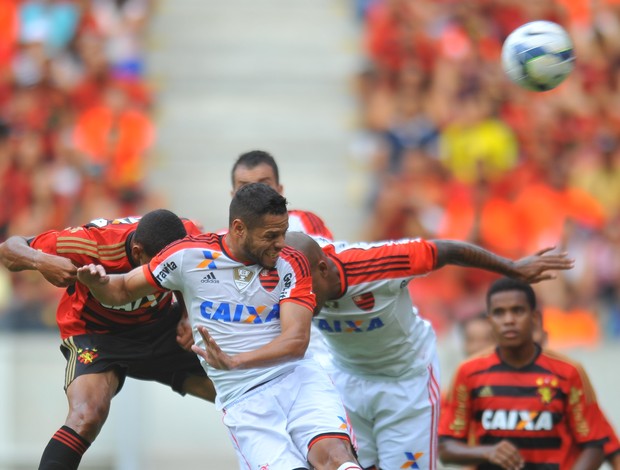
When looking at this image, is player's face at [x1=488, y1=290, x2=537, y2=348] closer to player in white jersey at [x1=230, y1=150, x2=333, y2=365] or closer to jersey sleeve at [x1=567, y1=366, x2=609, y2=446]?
jersey sleeve at [x1=567, y1=366, x2=609, y2=446]

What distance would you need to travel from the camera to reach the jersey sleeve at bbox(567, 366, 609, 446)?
23.8ft

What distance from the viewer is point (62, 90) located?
14.4m

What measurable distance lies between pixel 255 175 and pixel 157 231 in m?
0.94

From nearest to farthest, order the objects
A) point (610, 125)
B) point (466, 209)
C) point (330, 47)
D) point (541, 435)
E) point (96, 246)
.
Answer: point (96, 246), point (541, 435), point (466, 209), point (610, 125), point (330, 47)

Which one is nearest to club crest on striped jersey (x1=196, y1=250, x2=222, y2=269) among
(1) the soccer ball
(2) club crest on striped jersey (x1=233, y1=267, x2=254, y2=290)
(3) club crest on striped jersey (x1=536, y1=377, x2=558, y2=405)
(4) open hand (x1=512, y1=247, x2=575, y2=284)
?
(2) club crest on striped jersey (x1=233, y1=267, x2=254, y2=290)

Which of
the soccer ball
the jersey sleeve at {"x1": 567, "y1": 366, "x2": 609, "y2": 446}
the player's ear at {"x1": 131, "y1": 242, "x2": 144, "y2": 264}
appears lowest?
the jersey sleeve at {"x1": 567, "y1": 366, "x2": 609, "y2": 446}

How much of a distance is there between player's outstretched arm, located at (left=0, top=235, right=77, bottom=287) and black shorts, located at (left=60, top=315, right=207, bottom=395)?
23.9 inches

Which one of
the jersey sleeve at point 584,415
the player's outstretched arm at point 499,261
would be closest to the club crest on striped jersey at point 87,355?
the player's outstretched arm at point 499,261

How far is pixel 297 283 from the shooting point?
617 centimetres

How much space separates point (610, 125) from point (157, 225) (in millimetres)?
8701

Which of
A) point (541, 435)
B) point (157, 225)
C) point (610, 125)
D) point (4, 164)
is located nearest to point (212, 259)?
point (157, 225)

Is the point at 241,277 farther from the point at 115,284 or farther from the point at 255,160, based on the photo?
the point at 255,160

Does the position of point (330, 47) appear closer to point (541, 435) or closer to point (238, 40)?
point (238, 40)

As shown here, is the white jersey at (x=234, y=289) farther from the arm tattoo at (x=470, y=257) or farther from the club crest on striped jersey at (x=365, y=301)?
the arm tattoo at (x=470, y=257)
